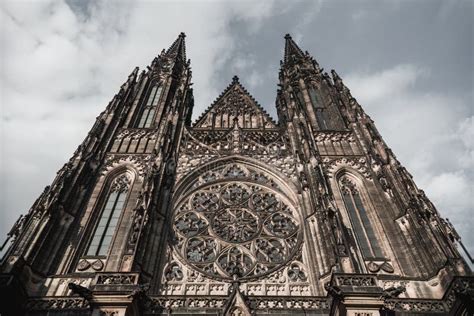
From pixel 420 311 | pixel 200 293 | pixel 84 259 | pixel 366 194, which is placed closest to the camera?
pixel 420 311

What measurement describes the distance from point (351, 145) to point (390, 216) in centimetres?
469

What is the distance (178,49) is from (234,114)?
10.3 metres

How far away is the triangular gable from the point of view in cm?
2089

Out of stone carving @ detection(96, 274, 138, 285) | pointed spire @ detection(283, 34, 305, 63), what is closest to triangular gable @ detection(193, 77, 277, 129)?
pointed spire @ detection(283, 34, 305, 63)

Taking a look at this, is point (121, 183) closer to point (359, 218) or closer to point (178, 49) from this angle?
point (359, 218)

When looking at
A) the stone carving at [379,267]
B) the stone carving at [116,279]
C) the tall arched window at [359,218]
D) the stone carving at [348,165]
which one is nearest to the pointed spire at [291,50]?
the stone carving at [348,165]

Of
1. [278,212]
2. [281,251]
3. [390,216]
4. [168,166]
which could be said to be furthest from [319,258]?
[168,166]

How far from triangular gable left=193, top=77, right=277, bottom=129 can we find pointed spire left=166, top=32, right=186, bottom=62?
21.9 feet

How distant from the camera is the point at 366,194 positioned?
15953 mm

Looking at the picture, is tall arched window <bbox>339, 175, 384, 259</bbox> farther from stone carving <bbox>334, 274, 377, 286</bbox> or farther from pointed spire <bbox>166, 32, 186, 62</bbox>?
pointed spire <bbox>166, 32, 186, 62</bbox>

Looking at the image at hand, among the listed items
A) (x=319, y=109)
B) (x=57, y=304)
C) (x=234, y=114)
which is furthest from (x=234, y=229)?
(x=319, y=109)

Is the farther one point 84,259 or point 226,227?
point 226,227

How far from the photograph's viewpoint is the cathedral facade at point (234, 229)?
1102cm

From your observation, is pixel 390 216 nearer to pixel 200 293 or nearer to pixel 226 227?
pixel 226 227
